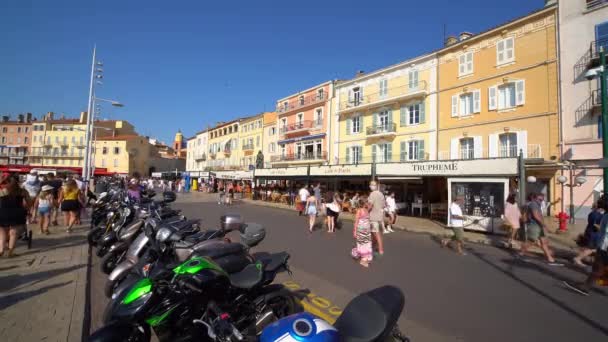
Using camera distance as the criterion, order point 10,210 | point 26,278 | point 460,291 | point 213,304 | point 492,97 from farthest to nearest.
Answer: point 492,97 → point 10,210 → point 460,291 → point 26,278 → point 213,304

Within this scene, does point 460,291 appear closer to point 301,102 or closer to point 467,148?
point 467,148

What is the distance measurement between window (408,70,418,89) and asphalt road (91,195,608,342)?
18254 millimetres

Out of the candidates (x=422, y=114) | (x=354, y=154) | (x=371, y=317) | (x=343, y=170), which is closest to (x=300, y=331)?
(x=371, y=317)

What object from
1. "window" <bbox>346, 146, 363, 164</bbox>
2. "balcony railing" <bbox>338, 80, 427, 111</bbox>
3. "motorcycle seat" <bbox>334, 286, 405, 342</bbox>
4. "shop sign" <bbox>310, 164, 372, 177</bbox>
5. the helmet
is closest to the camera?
the helmet

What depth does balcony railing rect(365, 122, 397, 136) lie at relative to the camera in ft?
83.0

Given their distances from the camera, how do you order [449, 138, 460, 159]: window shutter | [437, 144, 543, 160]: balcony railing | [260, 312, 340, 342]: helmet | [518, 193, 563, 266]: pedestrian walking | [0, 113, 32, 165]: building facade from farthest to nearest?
[0, 113, 32, 165]: building facade → [449, 138, 460, 159]: window shutter → [437, 144, 543, 160]: balcony railing → [518, 193, 563, 266]: pedestrian walking → [260, 312, 340, 342]: helmet

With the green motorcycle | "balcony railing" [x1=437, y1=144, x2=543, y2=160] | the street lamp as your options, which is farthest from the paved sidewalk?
the street lamp

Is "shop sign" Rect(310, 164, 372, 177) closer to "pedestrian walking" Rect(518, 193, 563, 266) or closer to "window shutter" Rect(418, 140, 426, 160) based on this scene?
"window shutter" Rect(418, 140, 426, 160)

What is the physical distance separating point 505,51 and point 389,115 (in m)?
9.05

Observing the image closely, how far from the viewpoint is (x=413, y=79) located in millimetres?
24438

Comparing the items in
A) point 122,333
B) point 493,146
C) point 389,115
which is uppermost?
point 389,115

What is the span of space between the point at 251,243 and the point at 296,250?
10.3ft

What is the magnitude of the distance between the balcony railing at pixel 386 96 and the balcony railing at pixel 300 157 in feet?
17.0

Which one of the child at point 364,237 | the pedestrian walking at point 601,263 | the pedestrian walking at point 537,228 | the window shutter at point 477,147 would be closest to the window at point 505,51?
the window shutter at point 477,147
